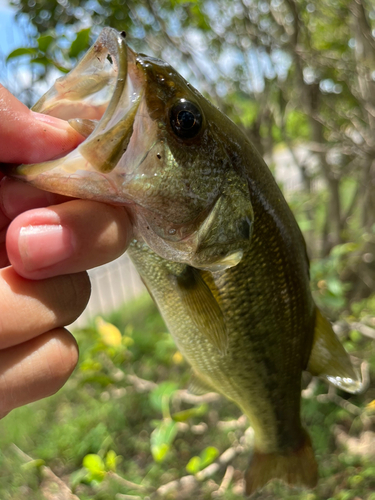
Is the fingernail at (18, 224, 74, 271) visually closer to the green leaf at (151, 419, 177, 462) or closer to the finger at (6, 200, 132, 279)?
the finger at (6, 200, 132, 279)

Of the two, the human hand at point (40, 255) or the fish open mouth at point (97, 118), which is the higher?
the fish open mouth at point (97, 118)

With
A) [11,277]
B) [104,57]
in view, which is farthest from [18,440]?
[104,57]

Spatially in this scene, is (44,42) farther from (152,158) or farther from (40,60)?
(152,158)

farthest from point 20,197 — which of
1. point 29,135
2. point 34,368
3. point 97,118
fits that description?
point 34,368

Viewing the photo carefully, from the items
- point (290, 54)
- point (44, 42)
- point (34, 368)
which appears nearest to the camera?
point (34, 368)

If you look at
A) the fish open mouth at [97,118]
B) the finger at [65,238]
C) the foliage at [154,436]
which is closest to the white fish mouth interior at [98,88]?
the fish open mouth at [97,118]

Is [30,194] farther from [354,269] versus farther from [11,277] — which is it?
[354,269]

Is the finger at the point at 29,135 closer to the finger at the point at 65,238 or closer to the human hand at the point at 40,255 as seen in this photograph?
the human hand at the point at 40,255
